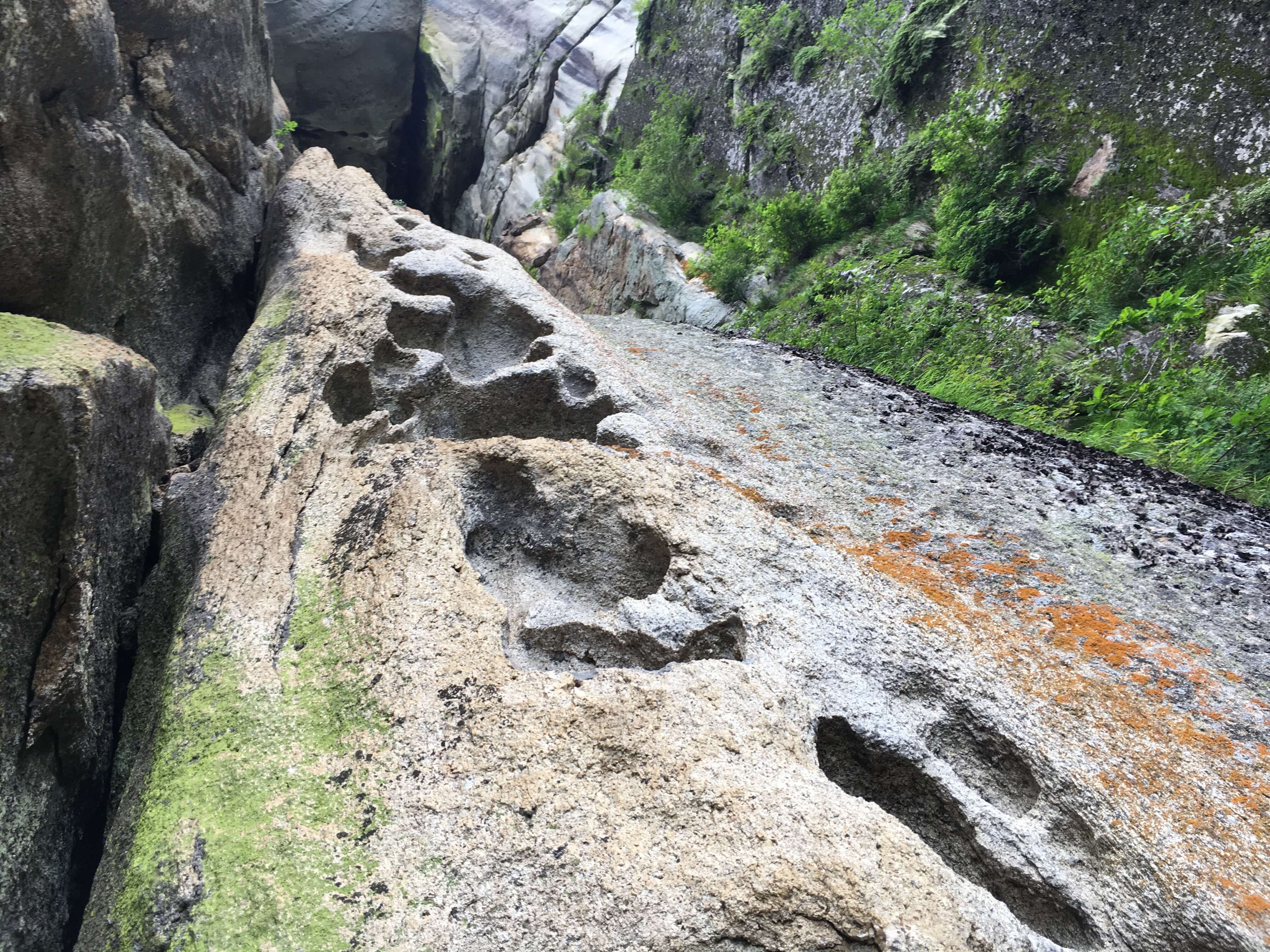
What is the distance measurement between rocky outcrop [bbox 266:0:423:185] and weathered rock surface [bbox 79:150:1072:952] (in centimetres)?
1629

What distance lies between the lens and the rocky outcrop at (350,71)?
57.9 feet

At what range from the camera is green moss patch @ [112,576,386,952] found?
2488 mm

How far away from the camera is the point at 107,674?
12.4ft

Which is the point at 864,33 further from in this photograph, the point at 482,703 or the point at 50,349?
the point at 482,703

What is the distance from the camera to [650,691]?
9.84 feet

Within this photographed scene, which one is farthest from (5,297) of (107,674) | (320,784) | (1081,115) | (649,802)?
(1081,115)

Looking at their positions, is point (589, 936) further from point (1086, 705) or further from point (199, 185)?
point (199, 185)

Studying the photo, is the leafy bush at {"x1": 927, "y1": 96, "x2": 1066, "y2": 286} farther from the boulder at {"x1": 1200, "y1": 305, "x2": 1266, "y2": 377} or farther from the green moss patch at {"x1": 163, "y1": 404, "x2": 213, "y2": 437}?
the green moss patch at {"x1": 163, "y1": 404, "x2": 213, "y2": 437}

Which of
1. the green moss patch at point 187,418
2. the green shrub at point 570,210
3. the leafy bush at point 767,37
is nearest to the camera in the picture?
the green moss patch at point 187,418

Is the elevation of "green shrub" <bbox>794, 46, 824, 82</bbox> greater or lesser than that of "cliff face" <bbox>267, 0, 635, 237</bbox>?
greater

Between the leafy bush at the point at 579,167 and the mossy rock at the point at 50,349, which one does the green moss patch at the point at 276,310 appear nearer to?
the mossy rock at the point at 50,349

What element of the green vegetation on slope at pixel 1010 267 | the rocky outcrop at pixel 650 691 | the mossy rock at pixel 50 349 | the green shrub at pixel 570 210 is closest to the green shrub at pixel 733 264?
Result: the green vegetation on slope at pixel 1010 267

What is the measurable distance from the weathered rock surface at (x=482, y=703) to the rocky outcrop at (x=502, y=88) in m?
16.3

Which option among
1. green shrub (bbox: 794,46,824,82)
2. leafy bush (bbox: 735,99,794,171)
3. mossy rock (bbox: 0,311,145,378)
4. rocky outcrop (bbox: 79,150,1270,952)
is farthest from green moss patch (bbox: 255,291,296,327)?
green shrub (bbox: 794,46,824,82)
